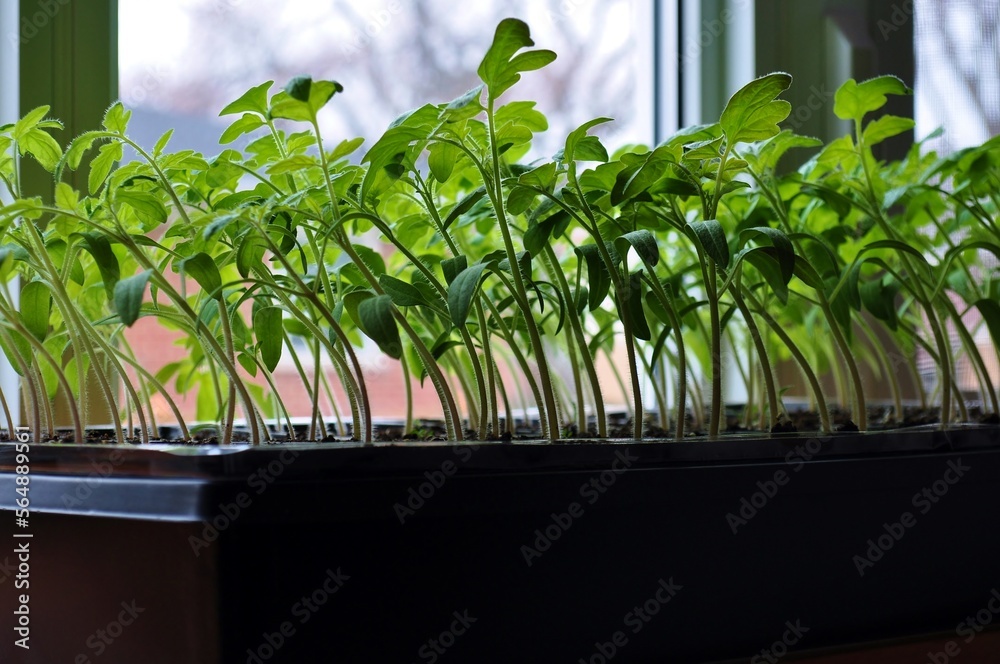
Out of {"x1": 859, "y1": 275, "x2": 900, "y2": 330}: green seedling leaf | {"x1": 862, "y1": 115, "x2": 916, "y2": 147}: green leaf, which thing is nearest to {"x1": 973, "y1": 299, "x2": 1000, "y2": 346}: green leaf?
Result: {"x1": 859, "y1": 275, "x2": 900, "y2": 330}: green seedling leaf

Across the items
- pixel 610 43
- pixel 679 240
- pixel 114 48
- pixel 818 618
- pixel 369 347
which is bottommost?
pixel 818 618

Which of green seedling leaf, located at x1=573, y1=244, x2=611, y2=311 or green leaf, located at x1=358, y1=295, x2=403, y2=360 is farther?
green seedling leaf, located at x1=573, y1=244, x2=611, y2=311

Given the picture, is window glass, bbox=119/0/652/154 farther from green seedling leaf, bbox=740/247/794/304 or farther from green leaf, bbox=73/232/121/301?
green seedling leaf, bbox=740/247/794/304

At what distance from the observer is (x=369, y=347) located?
1.33 metres

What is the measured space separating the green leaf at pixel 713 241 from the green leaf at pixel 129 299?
41cm

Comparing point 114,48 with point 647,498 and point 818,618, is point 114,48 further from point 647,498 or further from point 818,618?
point 818,618

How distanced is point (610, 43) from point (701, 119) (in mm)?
232

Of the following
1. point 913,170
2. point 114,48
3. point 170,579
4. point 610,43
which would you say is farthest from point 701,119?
point 170,579

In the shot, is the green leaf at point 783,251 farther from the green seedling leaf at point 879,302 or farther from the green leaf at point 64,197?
the green leaf at point 64,197

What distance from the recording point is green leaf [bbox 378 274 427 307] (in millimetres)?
716

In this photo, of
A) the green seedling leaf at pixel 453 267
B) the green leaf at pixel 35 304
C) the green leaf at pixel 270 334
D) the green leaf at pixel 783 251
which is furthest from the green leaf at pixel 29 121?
the green leaf at pixel 783 251

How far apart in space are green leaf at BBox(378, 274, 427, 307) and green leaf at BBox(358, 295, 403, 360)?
114 millimetres

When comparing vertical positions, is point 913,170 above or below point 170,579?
above

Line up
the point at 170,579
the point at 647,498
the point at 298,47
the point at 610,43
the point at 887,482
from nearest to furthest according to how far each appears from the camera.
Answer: the point at 170,579
the point at 647,498
the point at 887,482
the point at 298,47
the point at 610,43
